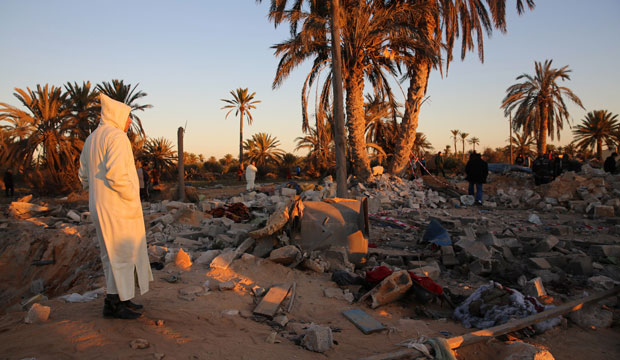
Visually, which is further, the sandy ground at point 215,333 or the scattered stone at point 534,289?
the scattered stone at point 534,289

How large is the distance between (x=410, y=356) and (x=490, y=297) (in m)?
1.77

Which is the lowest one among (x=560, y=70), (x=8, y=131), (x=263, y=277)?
(x=263, y=277)

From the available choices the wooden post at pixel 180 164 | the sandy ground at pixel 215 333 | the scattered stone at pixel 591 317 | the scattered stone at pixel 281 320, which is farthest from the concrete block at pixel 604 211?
the wooden post at pixel 180 164

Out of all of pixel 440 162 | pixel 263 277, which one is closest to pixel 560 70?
pixel 440 162

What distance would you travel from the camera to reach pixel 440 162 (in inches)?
757

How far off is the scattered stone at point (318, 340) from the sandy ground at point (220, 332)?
6cm

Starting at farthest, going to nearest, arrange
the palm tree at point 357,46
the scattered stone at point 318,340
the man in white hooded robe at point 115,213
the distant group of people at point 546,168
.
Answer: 1. the distant group of people at point 546,168
2. the palm tree at point 357,46
3. the man in white hooded robe at point 115,213
4. the scattered stone at point 318,340

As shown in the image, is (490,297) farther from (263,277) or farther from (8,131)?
(8,131)

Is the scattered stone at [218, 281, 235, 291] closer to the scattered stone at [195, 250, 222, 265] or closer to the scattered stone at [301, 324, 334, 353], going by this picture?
the scattered stone at [195, 250, 222, 265]

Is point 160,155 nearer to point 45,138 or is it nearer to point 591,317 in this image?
point 45,138

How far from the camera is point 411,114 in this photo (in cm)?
1571

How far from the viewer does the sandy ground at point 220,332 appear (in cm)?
279

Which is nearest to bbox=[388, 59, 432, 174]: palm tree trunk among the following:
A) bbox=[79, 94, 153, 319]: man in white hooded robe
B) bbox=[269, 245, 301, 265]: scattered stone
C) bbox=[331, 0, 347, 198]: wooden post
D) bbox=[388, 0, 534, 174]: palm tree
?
bbox=[388, 0, 534, 174]: palm tree

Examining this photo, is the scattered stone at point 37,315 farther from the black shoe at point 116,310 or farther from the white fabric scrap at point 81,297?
the white fabric scrap at point 81,297
